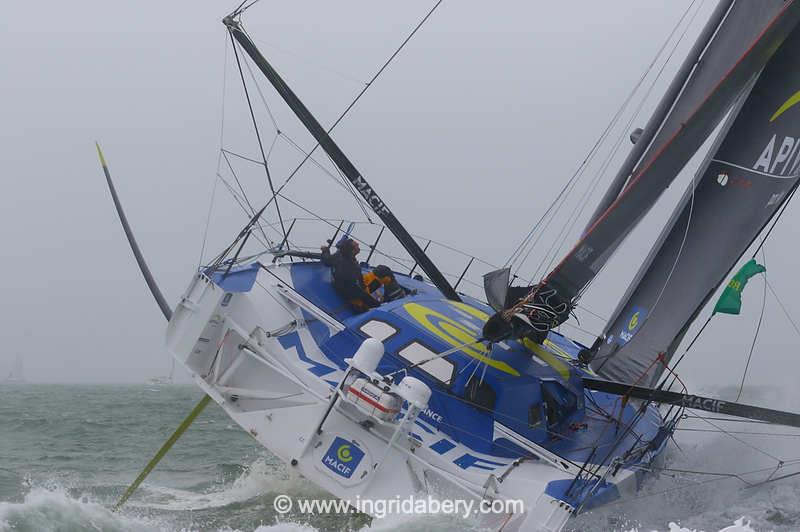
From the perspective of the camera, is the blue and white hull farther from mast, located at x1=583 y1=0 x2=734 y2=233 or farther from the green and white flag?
mast, located at x1=583 y1=0 x2=734 y2=233

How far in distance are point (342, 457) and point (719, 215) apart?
473 centimetres

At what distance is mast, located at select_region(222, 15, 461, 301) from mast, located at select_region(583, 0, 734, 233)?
6.27 ft

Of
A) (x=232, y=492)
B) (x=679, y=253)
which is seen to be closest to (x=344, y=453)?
(x=232, y=492)

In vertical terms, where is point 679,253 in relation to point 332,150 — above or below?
above

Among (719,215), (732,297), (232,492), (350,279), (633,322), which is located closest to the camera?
(732,297)

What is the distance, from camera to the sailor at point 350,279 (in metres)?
8.78

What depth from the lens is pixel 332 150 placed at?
8.34 m

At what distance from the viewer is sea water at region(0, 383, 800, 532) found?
5762 mm

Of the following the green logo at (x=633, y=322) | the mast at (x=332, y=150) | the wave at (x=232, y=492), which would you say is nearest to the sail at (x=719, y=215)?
the green logo at (x=633, y=322)

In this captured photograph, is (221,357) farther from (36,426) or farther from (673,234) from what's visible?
(36,426)

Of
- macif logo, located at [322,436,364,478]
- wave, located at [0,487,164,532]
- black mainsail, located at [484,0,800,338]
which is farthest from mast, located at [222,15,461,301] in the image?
wave, located at [0,487,164,532]

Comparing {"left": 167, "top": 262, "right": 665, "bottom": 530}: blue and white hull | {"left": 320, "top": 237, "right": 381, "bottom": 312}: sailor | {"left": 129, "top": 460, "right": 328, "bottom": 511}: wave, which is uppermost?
{"left": 320, "top": 237, "right": 381, "bottom": 312}: sailor

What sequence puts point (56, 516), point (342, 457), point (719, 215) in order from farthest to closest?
point (719, 215) < point (342, 457) < point (56, 516)

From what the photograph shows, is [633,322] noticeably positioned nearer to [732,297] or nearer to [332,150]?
[732,297]
